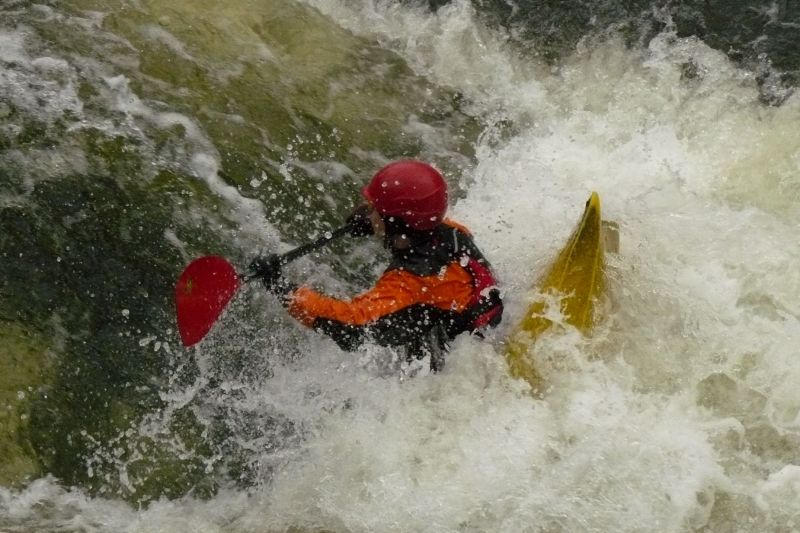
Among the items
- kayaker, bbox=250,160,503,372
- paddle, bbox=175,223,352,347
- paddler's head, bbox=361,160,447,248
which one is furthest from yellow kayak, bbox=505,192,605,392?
paddle, bbox=175,223,352,347

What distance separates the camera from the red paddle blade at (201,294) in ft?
12.0

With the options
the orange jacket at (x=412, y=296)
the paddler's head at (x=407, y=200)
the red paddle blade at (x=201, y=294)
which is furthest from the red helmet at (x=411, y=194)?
the red paddle blade at (x=201, y=294)

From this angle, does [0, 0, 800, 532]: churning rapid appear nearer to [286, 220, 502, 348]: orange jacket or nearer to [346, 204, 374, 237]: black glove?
[286, 220, 502, 348]: orange jacket

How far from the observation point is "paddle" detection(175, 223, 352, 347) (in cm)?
365

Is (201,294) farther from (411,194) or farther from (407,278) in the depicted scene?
(411,194)

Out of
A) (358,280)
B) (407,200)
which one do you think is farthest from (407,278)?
(358,280)

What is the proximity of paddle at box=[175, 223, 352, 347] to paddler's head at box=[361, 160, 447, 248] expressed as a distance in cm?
31

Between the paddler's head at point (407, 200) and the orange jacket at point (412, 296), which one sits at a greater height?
the paddler's head at point (407, 200)

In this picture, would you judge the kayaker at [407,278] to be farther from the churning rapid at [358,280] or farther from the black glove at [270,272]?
the churning rapid at [358,280]

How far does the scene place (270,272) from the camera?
3520 mm

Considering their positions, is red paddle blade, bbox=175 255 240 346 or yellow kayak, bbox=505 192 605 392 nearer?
red paddle blade, bbox=175 255 240 346

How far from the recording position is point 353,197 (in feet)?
16.1

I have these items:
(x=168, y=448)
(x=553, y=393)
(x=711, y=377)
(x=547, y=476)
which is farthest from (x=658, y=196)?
(x=168, y=448)

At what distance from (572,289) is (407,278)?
3.05 feet
